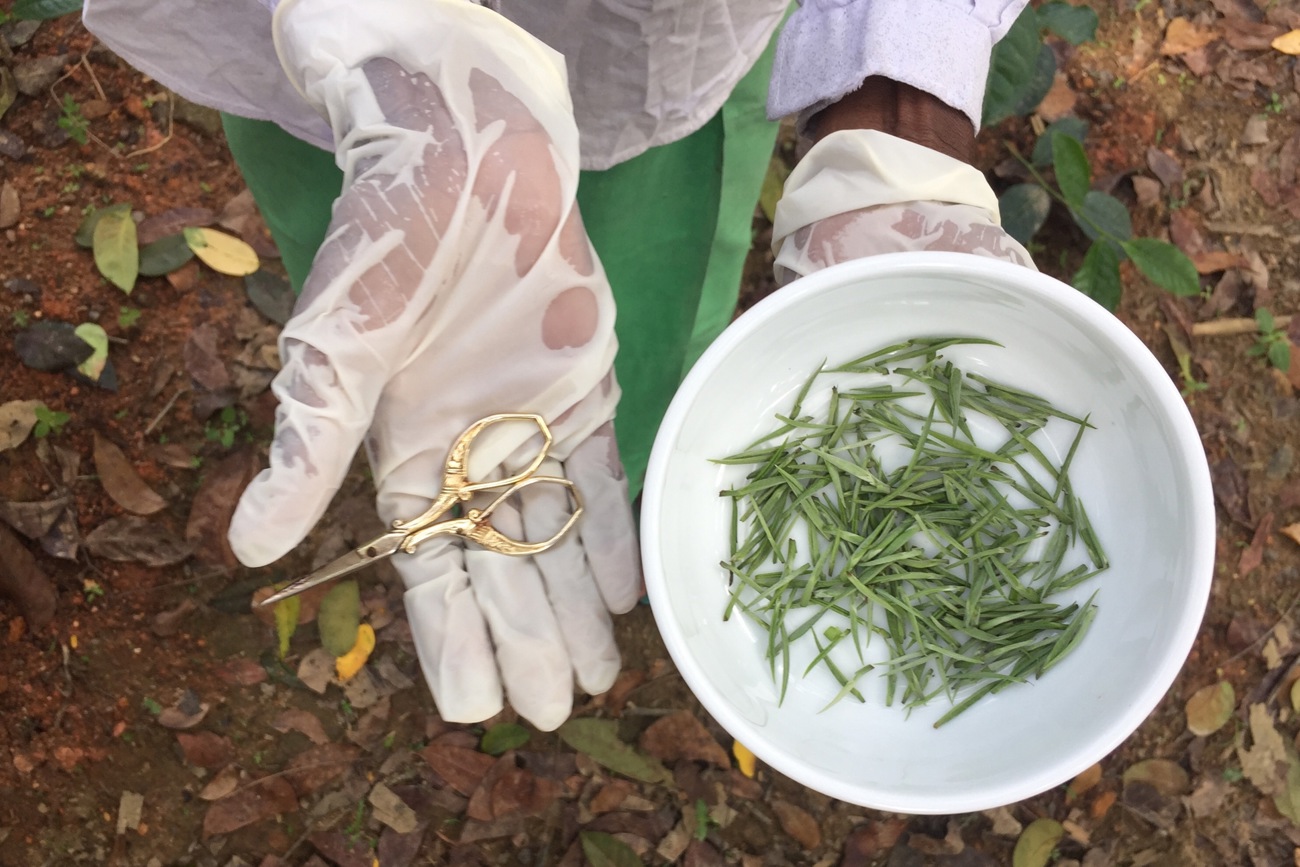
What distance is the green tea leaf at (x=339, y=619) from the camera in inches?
55.0

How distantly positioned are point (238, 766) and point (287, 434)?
2.72 ft

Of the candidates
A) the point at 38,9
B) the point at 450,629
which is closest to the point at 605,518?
the point at 450,629

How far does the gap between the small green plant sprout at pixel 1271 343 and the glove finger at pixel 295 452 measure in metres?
1.48

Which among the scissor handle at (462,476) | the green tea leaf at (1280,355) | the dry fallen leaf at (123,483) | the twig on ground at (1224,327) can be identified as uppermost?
the scissor handle at (462,476)

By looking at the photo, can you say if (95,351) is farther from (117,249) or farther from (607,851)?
(607,851)

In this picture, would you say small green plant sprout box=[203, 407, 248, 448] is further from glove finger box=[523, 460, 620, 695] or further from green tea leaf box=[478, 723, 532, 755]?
glove finger box=[523, 460, 620, 695]

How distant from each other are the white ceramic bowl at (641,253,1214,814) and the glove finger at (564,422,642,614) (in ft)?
0.39

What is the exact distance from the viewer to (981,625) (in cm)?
88

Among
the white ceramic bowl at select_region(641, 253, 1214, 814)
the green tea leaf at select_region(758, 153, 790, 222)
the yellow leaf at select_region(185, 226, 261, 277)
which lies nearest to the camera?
the white ceramic bowl at select_region(641, 253, 1214, 814)

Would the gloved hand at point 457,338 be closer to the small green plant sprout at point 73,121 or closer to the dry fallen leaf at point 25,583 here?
the dry fallen leaf at point 25,583

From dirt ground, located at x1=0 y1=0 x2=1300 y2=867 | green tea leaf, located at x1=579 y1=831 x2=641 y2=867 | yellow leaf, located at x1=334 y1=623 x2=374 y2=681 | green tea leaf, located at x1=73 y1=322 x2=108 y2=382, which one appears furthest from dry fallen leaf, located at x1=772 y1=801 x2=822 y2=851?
green tea leaf, located at x1=73 y1=322 x2=108 y2=382

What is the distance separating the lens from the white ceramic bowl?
781 mm

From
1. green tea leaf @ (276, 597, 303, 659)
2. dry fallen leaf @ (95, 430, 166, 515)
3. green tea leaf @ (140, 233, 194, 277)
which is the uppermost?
green tea leaf @ (140, 233, 194, 277)

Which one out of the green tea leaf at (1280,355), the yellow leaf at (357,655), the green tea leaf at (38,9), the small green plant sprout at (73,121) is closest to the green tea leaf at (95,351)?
the small green plant sprout at (73,121)
